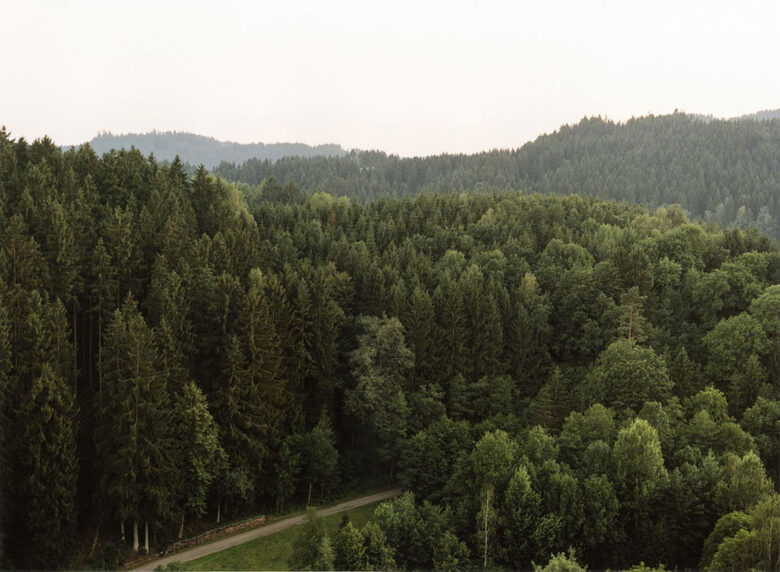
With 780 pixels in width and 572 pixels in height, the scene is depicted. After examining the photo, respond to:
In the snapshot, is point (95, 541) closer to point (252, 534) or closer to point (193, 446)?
→ point (193, 446)

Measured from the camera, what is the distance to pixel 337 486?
5916 centimetres

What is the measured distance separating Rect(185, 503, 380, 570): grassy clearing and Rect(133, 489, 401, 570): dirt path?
711 mm

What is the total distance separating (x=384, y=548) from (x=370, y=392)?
21584 mm

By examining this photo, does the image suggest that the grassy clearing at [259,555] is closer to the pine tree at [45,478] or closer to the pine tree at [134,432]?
the pine tree at [134,432]

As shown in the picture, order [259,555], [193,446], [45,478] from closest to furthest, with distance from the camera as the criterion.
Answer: [45,478], [259,555], [193,446]

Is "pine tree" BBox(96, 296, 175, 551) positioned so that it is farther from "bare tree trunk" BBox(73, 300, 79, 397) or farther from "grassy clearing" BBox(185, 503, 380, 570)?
"grassy clearing" BBox(185, 503, 380, 570)

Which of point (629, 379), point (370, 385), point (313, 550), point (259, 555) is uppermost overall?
point (629, 379)

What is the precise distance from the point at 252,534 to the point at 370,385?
17.1 meters

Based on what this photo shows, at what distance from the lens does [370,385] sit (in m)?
60.6

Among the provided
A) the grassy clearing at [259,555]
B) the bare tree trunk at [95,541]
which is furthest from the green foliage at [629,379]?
the bare tree trunk at [95,541]

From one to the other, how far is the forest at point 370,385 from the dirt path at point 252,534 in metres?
1.88

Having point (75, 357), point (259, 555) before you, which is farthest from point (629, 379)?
point (75, 357)

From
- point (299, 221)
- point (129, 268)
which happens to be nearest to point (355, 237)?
point (299, 221)

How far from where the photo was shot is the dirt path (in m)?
46.0
